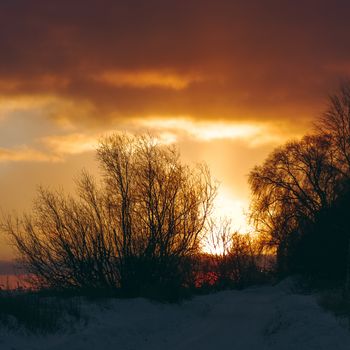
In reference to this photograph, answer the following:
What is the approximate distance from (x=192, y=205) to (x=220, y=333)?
13087 mm

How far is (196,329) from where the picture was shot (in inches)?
979

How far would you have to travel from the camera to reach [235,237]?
5178 centimetres

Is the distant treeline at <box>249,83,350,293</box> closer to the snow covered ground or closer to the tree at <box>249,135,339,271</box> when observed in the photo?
the tree at <box>249,135,339,271</box>

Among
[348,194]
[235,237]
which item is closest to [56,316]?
[348,194]

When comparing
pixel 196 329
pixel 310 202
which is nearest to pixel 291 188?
pixel 310 202

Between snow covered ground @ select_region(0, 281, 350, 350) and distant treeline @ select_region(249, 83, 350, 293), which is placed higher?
distant treeline @ select_region(249, 83, 350, 293)

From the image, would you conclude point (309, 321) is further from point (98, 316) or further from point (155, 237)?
point (155, 237)

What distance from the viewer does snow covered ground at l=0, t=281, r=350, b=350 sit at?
1861 cm

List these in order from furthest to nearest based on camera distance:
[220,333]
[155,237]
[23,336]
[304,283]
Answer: [304,283] < [155,237] < [220,333] < [23,336]

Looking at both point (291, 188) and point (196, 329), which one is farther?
point (291, 188)

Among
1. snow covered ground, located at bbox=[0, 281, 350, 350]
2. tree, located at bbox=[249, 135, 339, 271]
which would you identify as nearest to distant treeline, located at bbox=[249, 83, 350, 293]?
tree, located at bbox=[249, 135, 339, 271]

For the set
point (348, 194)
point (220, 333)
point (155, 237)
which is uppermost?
point (348, 194)

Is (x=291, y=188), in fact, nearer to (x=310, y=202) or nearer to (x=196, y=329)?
(x=310, y=202)

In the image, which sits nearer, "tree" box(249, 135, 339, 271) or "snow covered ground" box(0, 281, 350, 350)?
"snow covered ground" box(0, 281, 350, 350)
